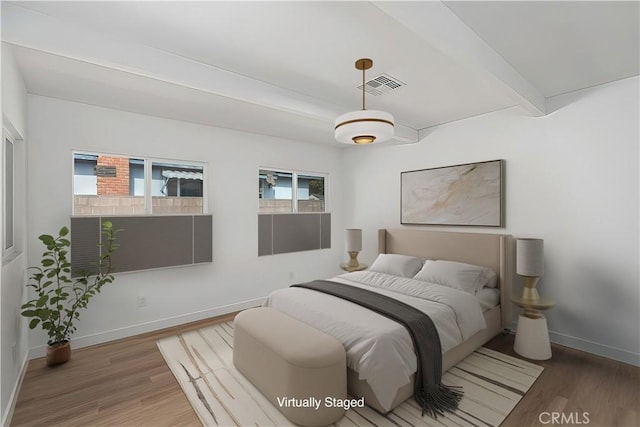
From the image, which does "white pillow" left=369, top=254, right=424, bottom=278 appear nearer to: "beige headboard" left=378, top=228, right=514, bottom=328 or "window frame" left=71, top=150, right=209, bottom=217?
"beige headboard" left=378, top=228, right=514, bottom=328

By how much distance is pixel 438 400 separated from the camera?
7.20 ft

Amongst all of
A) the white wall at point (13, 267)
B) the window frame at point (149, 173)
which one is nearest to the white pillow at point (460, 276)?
the window frame at point (149, 173)

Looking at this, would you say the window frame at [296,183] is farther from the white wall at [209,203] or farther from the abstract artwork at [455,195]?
the abstract artwork at [455,195]

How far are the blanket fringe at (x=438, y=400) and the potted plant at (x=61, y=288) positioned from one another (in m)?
3.10

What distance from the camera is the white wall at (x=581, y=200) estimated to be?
8.90 ft

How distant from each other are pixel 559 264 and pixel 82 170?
5103 mm

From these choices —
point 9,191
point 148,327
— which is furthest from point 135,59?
point 148,327

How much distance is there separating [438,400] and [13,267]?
10.9 feet

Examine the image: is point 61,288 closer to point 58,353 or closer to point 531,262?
point 58,353

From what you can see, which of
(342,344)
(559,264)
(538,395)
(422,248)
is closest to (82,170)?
→ (342,344)

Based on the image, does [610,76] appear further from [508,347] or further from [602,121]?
[508,347]

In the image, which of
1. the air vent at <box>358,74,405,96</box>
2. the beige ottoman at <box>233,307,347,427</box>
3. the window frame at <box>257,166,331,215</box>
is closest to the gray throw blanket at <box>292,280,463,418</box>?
the beige ottoman at <box>233,307,347,427</box>

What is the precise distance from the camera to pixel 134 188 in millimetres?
3492

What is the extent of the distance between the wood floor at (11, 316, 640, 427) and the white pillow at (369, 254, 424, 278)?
47.4 inches
